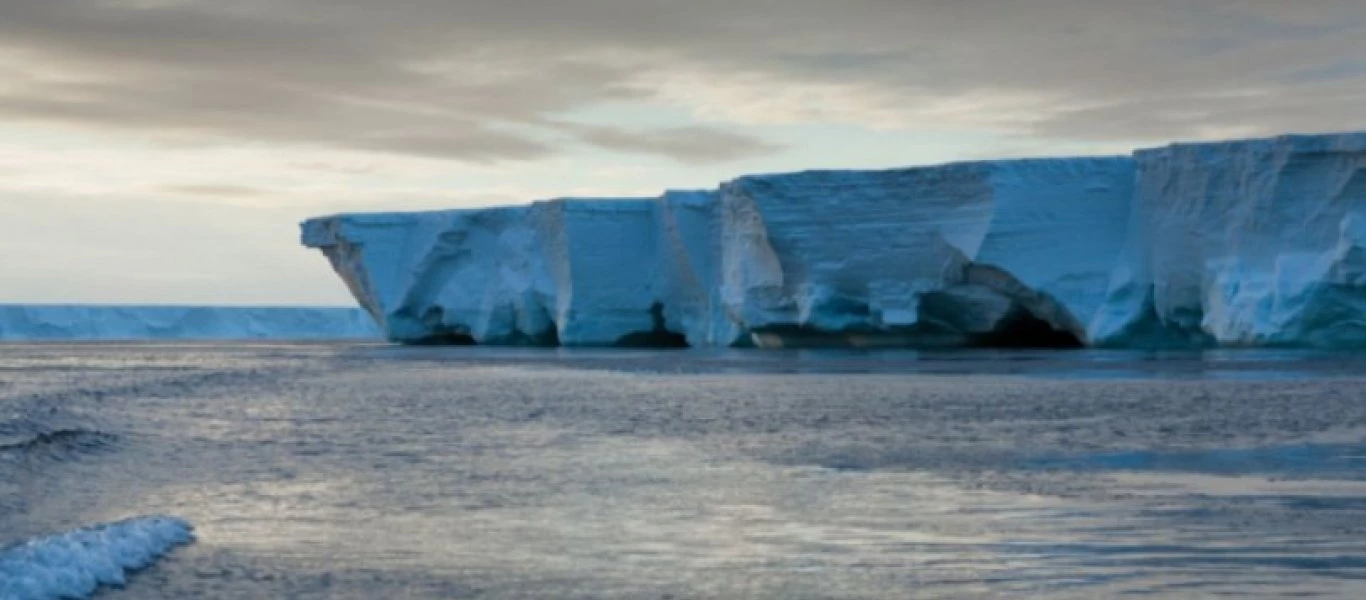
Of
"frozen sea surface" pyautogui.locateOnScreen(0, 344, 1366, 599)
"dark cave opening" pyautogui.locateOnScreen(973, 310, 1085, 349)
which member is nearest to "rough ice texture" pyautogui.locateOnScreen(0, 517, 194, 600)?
"frozen sea surface" pyautogui.locateOnScreen(0, 344, 1366, 599)

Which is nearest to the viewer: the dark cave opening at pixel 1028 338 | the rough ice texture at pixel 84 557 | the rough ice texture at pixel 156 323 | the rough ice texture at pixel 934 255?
the rough ice texture at pixel 84 557

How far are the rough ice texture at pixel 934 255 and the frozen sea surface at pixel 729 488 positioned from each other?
694 centimetres

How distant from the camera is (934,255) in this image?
29.2 metres

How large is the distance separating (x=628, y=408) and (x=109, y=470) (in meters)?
6.25

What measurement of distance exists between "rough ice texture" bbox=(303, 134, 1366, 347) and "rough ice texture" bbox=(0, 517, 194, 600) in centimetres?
1988

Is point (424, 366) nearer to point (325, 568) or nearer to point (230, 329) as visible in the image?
point (325, 568)

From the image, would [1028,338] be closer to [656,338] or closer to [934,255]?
[934,255]

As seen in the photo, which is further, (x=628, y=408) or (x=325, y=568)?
(x=628, y=408)

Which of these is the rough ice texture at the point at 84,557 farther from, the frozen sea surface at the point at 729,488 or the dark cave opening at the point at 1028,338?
the dark cave opening at the point at 1028,338

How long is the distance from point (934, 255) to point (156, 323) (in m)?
57.4

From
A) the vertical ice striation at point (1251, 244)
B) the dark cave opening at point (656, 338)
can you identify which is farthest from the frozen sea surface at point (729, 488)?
the dark cave opening at point (656, 338)

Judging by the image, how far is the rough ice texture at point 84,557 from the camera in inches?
228

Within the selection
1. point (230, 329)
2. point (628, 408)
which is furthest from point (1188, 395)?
point (230, 329)

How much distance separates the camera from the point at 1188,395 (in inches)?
622
